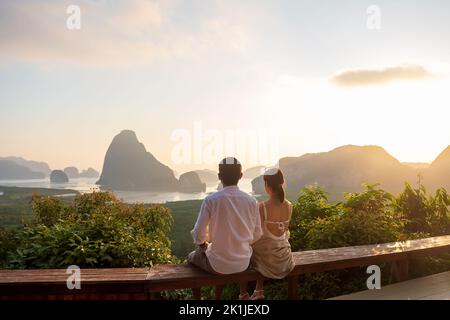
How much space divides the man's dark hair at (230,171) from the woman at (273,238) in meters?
0.39

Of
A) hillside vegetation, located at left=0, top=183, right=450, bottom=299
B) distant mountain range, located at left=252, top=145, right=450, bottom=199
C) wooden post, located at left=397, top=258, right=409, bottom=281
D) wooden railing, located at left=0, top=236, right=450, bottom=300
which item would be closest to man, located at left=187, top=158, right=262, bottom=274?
wooden railing, located at left=0, top=236, right=450, bottom=300

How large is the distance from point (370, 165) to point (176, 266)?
57.1 meters

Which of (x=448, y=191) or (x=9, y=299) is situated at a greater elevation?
(x=448, y=191)

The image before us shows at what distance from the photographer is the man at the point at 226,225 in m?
3.99

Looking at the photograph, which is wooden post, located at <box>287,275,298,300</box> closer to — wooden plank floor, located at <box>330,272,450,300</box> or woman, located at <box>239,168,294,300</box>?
woman, located at <box>239,168,294,300</box>

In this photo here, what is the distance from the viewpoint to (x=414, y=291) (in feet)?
17.7

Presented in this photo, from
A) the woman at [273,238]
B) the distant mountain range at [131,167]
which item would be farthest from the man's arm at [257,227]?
the distant mountain range at [131,167]

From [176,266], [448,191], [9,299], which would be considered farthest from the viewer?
[448,191]

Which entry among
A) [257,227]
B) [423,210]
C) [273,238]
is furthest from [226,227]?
[423,210]

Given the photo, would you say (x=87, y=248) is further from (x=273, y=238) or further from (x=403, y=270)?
(x=403, y=270)

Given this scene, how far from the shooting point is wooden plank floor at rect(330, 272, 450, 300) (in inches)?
200
